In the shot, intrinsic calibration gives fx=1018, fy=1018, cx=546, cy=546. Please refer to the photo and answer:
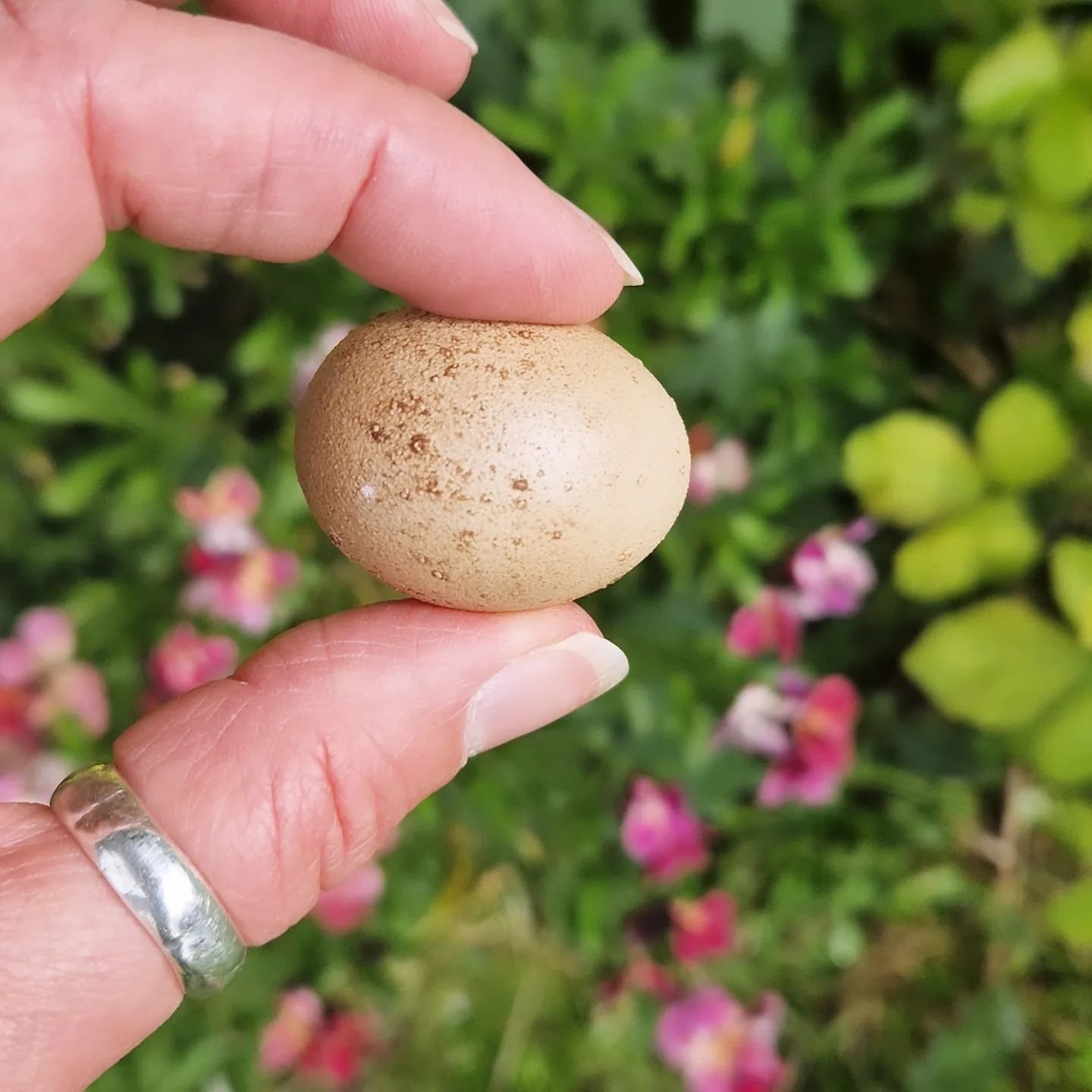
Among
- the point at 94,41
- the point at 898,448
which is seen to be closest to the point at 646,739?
the point at 898,448

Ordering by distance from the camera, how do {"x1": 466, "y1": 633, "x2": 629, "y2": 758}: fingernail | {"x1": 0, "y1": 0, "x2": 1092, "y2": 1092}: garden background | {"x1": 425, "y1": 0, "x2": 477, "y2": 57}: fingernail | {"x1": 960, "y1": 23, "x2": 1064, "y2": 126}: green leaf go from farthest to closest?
{"x1": 0, "y1": 0, "x2": 1092, "y2": 1092}: garden background
{"x1": 960, "y1": 23, "x2": 1064, "y2": 126}: green leaf
{"x1": 425, "y1": 0, "x2": 477, "y2": 57}: fingernail
{"x1": 466, "y1": 633, "x2": 629, "y2": 758}: fingernail

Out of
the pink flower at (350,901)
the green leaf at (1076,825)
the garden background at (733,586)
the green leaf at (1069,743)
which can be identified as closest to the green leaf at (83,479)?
the garden background at (733,586)

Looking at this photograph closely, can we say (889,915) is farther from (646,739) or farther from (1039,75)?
(1039,75)

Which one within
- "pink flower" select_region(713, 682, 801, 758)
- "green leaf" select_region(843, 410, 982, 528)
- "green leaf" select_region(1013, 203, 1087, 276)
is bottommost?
"pink flower" select_region(713, 682, 801, 758)

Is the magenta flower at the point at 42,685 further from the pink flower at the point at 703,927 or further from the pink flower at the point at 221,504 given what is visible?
the pink flower at the point at 703,927

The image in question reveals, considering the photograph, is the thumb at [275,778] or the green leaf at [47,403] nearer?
the thumb at [275,778]

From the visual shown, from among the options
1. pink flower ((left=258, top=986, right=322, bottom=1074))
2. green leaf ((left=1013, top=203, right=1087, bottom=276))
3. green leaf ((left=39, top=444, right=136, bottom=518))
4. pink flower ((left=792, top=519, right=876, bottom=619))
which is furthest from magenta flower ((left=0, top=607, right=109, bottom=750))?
green leaf ((left=1013, top=203, right=1087, bottom=276))

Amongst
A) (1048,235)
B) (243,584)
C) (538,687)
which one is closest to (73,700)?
(243,584)

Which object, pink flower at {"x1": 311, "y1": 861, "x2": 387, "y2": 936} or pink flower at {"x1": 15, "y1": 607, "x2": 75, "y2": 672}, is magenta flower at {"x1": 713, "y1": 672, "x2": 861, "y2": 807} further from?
pink flower at {"x1": 15, "y1": 607, "x2": 75, "y2": 672}
